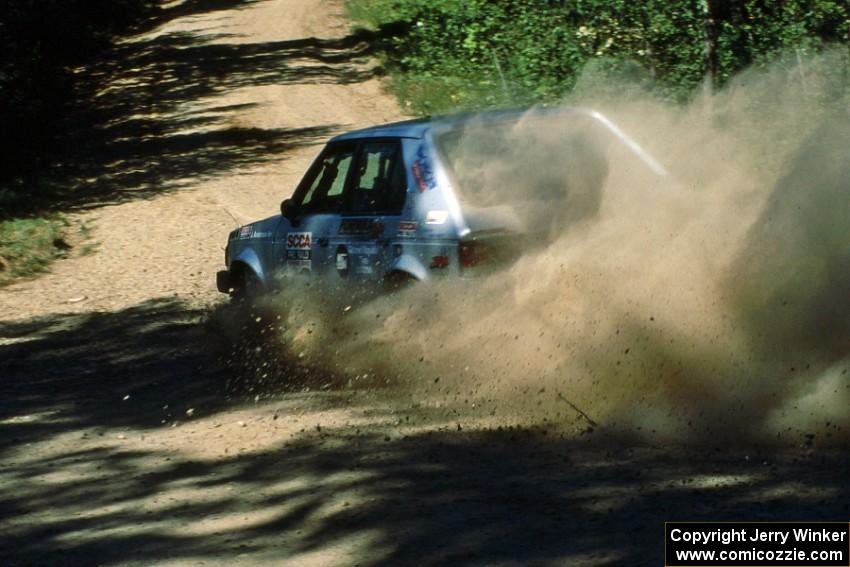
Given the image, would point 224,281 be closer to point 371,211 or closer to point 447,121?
point 371,211

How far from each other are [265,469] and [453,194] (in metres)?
2.31

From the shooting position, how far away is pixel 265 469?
23.6 ft

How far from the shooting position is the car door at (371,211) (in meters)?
8.81

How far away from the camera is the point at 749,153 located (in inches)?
346

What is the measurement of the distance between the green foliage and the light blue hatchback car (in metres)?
8.45

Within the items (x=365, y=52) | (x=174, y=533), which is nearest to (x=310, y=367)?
(x=174, y=533)

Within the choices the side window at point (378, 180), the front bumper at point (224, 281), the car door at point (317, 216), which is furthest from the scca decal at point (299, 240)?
the front bumper at point (224, 281)

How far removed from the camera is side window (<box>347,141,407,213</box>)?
8820 millimetres

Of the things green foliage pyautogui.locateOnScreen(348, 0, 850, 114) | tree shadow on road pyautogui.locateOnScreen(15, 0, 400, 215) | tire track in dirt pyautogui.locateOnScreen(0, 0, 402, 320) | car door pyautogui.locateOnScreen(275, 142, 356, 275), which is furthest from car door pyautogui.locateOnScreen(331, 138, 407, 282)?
tree shadow on road pyautogui.locateOnScreen(15, 0, 400, 215)

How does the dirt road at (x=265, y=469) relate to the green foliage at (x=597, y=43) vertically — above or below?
below

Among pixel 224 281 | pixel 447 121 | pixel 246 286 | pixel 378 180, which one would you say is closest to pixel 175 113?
pixel 224 281

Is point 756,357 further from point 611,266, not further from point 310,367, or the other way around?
point 310,367

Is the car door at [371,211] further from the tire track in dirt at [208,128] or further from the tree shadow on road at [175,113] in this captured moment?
the tree shadow on road at [175,113]

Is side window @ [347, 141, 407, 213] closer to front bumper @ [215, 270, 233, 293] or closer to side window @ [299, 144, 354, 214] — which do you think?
side window @ [299, 144, 354, 214]
